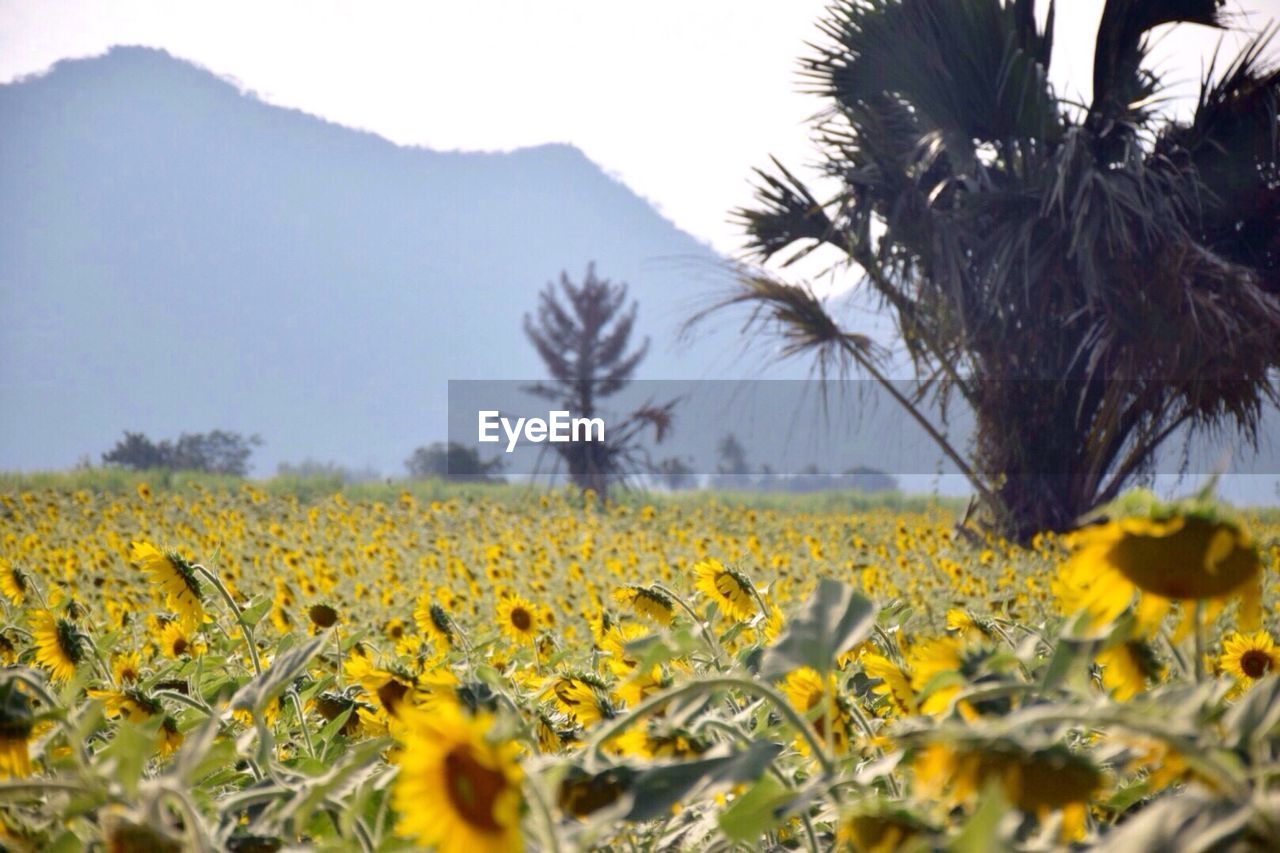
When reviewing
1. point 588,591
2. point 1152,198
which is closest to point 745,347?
point 1152,198

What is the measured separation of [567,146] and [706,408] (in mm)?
105729

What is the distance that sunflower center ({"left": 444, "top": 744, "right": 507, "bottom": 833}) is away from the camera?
0.29m

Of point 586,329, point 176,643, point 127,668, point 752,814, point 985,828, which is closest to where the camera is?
point 985,828

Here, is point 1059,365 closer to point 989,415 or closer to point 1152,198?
point 989,415

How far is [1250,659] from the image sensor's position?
94 cm

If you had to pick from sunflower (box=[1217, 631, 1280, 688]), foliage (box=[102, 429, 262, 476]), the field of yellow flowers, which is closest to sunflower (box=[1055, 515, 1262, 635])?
the field of yellow flowers

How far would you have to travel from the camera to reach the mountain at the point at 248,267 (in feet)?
234

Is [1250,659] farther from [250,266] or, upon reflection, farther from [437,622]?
[250,266]

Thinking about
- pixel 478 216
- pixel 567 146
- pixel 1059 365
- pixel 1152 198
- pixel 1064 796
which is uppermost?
pixel 567 146

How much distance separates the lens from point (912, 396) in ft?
18.5

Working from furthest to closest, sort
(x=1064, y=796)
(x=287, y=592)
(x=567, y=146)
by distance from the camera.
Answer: (x=567, y=146), (x=287, y=592), (x=1064, y=796)

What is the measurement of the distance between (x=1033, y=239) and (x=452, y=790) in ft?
17.7

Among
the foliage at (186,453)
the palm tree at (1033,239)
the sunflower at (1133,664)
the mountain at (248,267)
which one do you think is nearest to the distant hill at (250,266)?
the mountain at (248,267)

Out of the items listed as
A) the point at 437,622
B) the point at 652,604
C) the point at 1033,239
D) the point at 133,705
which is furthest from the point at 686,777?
the point at 1033,239
